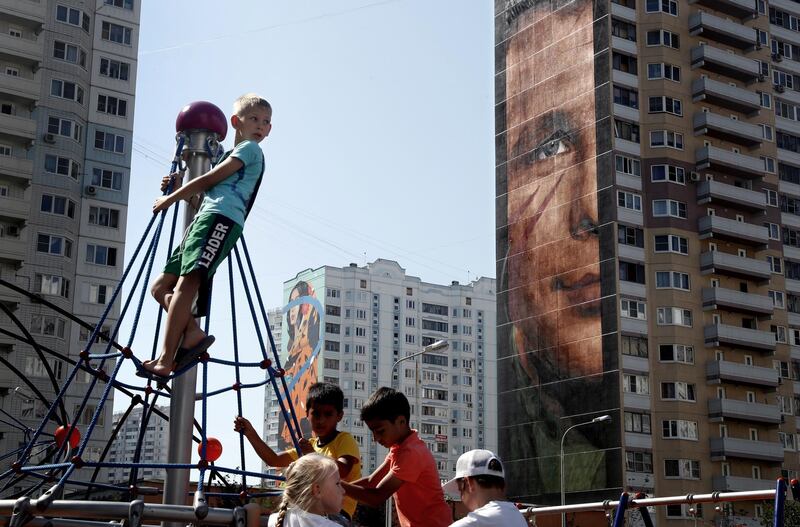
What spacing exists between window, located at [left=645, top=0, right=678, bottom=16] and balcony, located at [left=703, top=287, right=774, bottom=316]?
19.6 metres

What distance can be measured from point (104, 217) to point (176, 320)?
203 feet

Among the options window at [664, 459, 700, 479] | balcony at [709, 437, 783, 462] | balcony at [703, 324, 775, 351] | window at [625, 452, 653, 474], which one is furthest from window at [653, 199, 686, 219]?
window at [664, 459, 700, 479]

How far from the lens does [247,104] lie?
729 centimetres

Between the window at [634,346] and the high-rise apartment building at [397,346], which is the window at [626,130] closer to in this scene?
the window at [634,346]

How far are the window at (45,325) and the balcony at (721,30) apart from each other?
47308 mm

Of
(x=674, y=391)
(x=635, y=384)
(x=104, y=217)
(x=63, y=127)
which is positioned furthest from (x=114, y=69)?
(x=674, y=391)

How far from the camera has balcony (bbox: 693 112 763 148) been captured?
73375mm

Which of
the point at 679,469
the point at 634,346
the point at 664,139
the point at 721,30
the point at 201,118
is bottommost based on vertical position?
the point at 679,469

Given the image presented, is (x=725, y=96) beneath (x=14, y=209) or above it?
above

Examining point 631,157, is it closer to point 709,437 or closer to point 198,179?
A: point 709,437

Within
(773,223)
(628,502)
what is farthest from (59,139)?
(628,502)

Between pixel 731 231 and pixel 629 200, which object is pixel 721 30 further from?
pixel 629 200

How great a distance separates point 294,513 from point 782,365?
7711 centimetres

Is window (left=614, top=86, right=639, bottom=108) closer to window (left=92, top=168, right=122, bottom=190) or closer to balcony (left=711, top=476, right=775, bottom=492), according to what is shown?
balcony (left=711, top=476, right=775, bottom=492)
